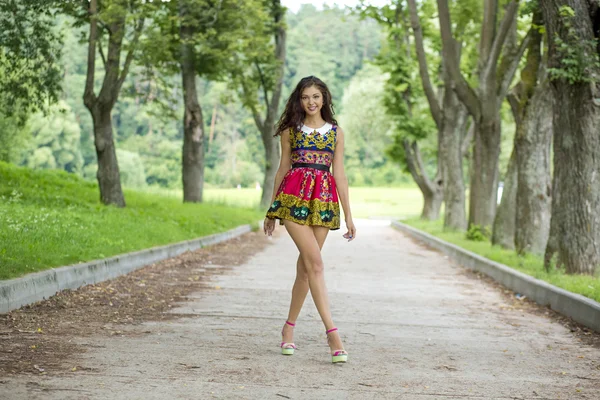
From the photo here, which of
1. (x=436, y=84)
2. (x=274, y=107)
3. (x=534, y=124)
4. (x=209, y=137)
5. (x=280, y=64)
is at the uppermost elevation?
(x=280, y=64)

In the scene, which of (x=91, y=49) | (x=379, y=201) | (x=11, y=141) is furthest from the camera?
(x=379, y=201)

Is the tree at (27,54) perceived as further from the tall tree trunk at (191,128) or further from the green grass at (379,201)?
the green grass at (379,201)

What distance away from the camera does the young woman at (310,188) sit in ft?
22.9

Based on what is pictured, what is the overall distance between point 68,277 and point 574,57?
705cm

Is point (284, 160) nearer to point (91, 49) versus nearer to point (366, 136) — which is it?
point (91, 49)

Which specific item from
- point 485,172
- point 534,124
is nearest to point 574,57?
point 534,124

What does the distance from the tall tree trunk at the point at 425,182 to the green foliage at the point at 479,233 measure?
15961mm

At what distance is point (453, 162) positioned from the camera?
90.7 feet

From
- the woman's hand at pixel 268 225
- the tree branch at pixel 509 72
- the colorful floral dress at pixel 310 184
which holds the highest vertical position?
the tree branch at pixel 509 72

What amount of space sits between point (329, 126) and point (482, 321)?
371 cm

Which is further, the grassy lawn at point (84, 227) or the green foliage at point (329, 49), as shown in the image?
the green foliage at point (329, 49)

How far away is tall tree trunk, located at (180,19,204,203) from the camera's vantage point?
30766 millimetres

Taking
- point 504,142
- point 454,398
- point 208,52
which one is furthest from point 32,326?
point 504,142

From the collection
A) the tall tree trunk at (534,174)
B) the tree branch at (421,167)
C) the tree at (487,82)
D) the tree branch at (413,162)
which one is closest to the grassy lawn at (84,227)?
the tall tree trunk at (534,174)
